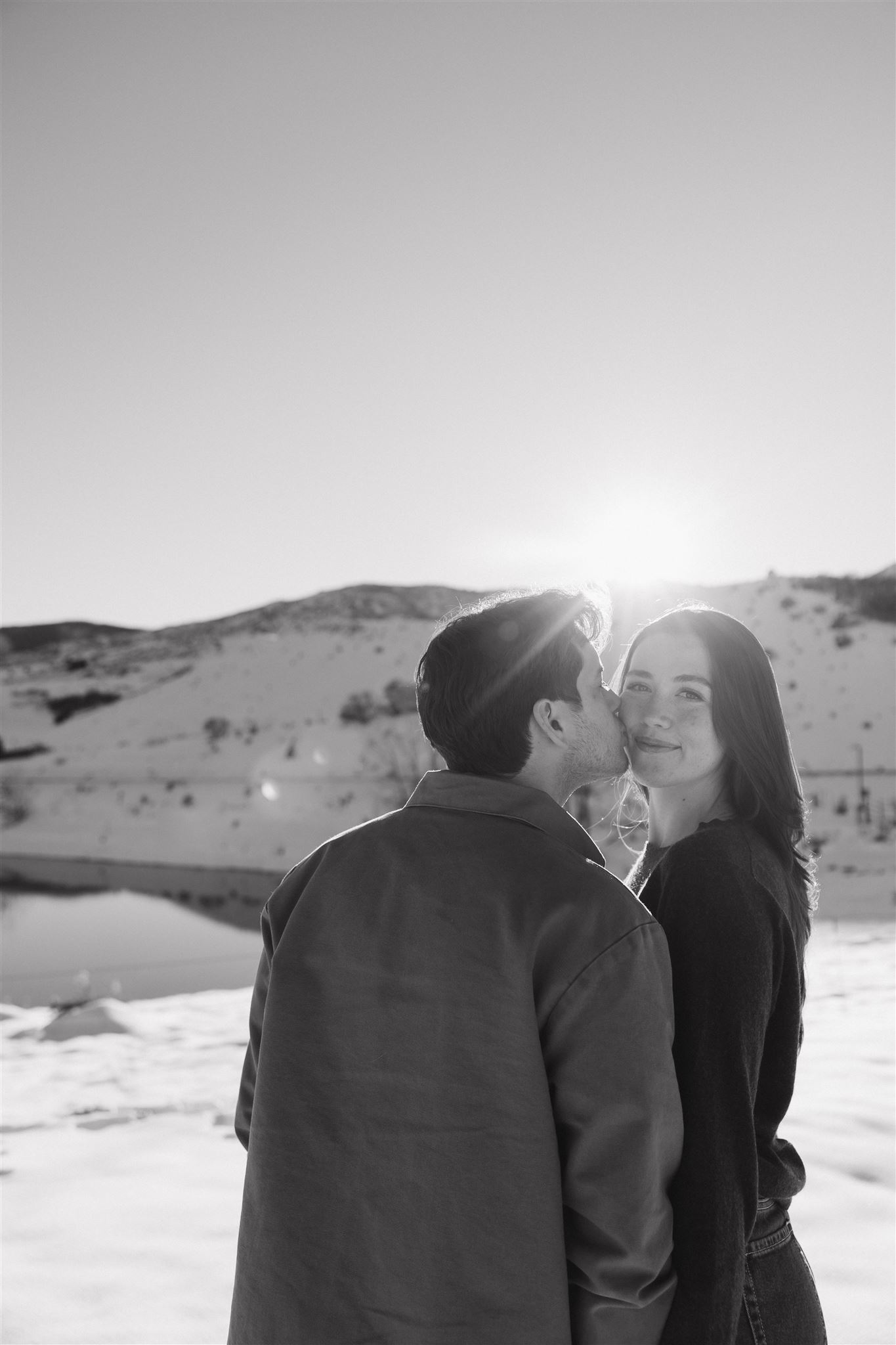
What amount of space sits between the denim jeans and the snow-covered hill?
15.0 m

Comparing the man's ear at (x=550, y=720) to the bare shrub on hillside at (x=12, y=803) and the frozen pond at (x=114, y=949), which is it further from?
the bare shrub on hillside at (x=12, y=803)

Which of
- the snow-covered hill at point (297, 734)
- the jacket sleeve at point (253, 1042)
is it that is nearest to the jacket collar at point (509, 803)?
the jacket sleeve at point (253, 1042)

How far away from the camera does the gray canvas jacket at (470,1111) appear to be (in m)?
1.35

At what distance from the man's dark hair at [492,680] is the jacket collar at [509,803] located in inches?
3.0

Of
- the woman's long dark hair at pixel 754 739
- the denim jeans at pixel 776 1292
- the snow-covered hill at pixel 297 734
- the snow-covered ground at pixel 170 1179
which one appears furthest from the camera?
the snow-covered hill at pixel 297 734

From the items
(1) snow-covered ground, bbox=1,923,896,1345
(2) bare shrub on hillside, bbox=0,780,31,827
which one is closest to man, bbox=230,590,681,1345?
(1) snow-covered ground, bbox=1,923,896,1345

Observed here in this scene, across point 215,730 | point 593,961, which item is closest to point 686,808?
point 593,961

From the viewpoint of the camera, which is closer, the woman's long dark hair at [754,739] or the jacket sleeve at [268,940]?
the jacket sleeve at [268,940]

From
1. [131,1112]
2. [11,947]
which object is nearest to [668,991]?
[131,1112]

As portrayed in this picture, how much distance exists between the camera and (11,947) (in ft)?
49.5

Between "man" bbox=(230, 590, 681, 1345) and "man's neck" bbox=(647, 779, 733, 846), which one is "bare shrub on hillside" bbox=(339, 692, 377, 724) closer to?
"man's neck" bbox=(647, 779, 733, 846)

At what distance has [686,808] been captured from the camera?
2.04 meters

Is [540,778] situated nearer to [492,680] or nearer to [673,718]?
[492,680]

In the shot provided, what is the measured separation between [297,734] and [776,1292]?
34.4 metres
